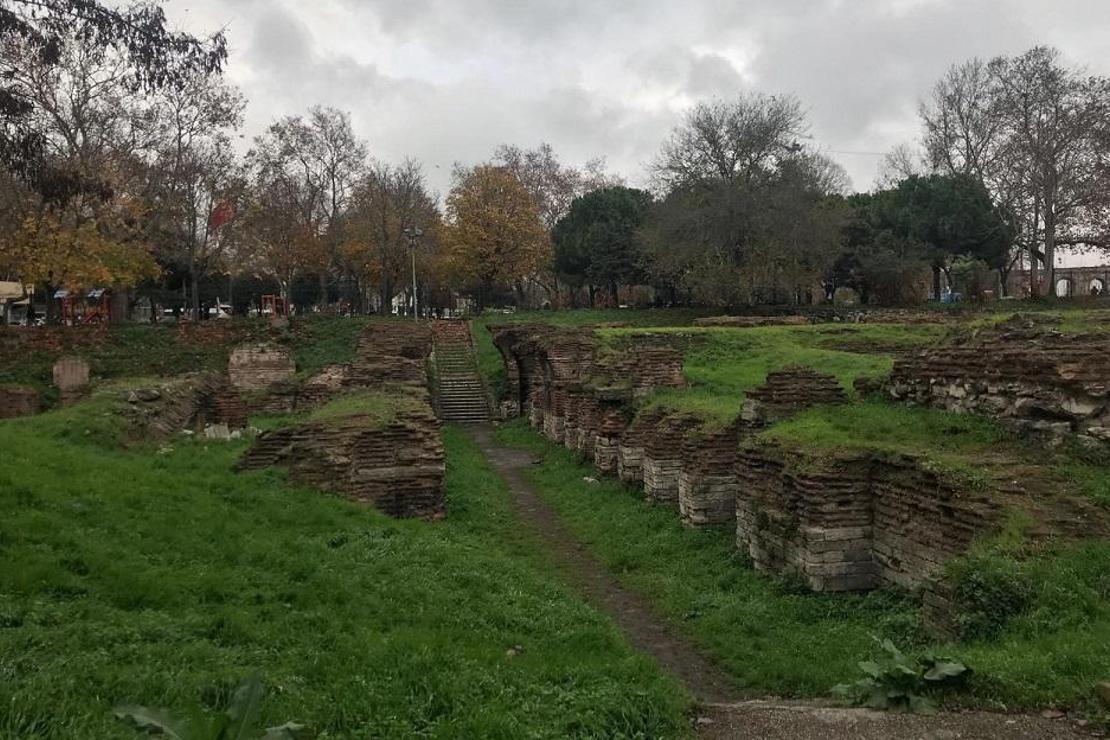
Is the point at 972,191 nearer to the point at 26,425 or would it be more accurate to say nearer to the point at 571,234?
the point at 571,234

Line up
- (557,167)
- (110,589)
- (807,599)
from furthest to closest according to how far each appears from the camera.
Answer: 1. (557,167)
2. (807,599)
3. (110,589)

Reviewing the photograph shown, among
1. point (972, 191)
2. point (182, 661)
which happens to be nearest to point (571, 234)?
point (972, 191)

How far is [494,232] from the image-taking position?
39.8 metres

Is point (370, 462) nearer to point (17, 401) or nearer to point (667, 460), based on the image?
point (667, 460)

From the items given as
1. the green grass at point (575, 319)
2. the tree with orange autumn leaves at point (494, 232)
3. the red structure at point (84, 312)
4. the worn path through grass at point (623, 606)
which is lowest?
the worn path through grass at point (623, 606)

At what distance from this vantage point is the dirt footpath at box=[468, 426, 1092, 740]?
3814mm

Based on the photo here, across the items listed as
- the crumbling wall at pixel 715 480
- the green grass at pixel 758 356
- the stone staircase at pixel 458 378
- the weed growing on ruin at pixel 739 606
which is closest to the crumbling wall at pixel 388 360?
the green grass at pixel 758 356

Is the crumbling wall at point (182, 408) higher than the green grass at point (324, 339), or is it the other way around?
the green grass at point (324, 339)

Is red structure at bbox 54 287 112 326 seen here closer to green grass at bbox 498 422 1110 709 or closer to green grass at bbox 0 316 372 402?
green grass at bbox 0 316 372 402

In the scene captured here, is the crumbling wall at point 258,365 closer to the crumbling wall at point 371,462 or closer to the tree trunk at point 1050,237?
the crumbling wall at point 371,462

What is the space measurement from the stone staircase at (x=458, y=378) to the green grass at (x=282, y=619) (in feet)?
52.7

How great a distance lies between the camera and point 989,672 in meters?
4.30

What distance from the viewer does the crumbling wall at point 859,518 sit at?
20.9 feet

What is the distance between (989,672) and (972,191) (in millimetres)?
36510
